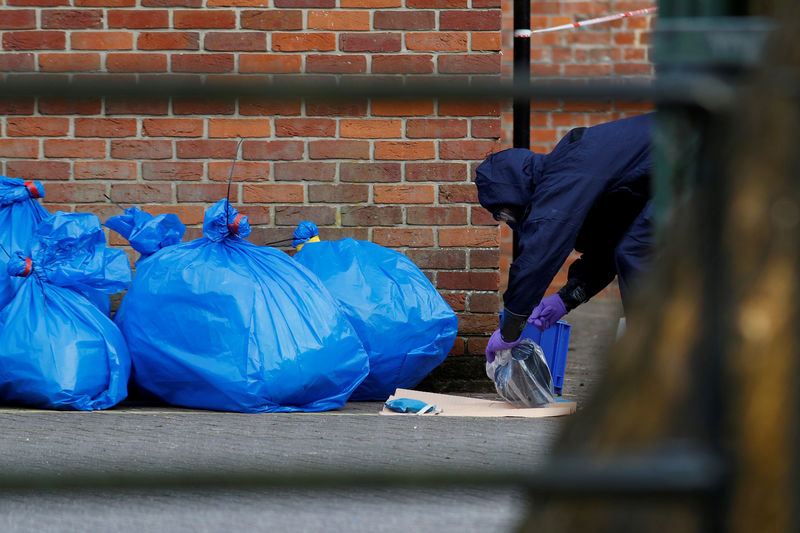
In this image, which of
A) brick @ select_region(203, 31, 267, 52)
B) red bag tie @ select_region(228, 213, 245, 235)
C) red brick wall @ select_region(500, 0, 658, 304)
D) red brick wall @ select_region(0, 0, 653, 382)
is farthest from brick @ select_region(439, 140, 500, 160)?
red brick wall @ select_region(500, 0, 658, 304)

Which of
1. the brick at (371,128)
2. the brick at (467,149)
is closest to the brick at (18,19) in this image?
the brick at (371,128)

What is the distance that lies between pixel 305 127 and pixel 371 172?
0.33m

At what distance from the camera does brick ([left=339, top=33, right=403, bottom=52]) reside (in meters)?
4.15

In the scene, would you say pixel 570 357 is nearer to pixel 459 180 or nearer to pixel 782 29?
pixel 459 180

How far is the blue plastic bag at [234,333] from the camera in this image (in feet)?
11.4

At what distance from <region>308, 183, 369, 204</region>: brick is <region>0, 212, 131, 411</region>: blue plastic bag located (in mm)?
848

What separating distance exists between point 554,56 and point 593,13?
35 centimetres

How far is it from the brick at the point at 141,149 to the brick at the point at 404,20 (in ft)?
3.26

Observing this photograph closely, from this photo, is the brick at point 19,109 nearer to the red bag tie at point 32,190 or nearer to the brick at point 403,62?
the red bag tie at point 32,190

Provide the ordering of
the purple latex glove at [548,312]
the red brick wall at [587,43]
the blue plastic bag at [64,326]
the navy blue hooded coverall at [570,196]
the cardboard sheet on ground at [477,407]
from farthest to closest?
the red brick wall at [587,43]
the purple latex glove at [548,312]
the cardboard sheet on ground at [477,407]
the blue plastic bag at [64,326]
the navy blue hooded coverall at [570,196]

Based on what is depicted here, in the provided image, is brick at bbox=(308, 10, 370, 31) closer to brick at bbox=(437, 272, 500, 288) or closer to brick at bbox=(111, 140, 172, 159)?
brick at bbox=(111, 140, 172, 159)

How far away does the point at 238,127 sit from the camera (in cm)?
420

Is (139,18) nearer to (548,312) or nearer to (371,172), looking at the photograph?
(371,172)

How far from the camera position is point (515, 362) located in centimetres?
367
